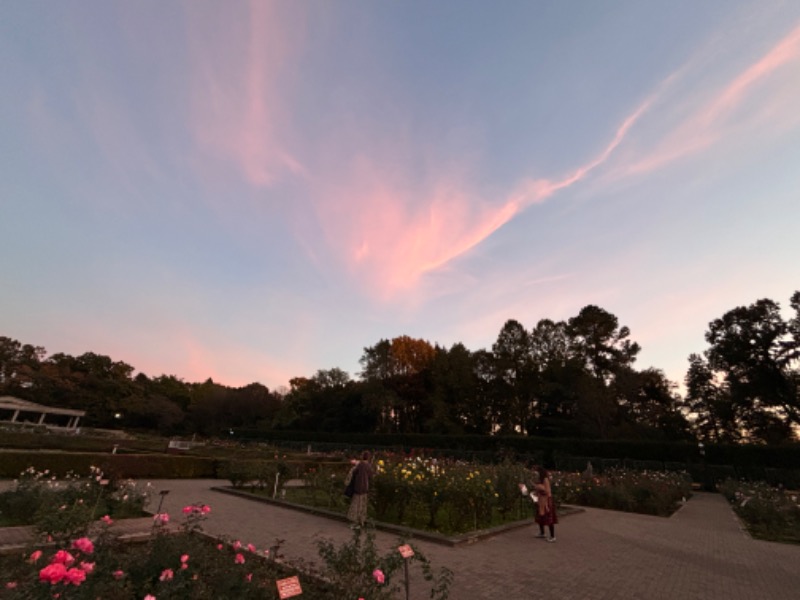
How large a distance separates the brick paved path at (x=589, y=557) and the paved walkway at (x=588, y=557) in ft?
0.06

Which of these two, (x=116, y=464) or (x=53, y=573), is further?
(x=116, y=464)

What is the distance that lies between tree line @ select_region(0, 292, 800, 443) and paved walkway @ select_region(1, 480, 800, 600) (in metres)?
29.5

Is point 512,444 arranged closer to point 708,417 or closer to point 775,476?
point 775,476

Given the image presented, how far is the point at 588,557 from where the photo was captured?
25.3 feet

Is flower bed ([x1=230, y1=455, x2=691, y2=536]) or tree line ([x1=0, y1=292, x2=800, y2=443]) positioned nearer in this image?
flower bed ([x1=230, y1=455, x2=691, y2=536])

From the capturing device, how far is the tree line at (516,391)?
120 feet

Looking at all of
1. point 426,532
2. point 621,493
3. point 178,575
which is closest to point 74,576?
point 178,575

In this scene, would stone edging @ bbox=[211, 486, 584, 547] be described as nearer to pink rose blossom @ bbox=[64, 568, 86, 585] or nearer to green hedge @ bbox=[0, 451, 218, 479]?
pink rose blossom @ bbox=[64, 568, 86, 585]

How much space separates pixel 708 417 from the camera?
45812mm

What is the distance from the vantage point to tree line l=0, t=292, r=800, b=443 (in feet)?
120

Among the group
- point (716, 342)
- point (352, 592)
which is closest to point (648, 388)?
point (716, 342)

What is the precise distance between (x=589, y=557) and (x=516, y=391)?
39333 millimetres

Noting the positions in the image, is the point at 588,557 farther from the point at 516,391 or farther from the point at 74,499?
the point at 516,391

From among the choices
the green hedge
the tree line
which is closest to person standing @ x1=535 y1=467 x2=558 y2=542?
the green hedge
